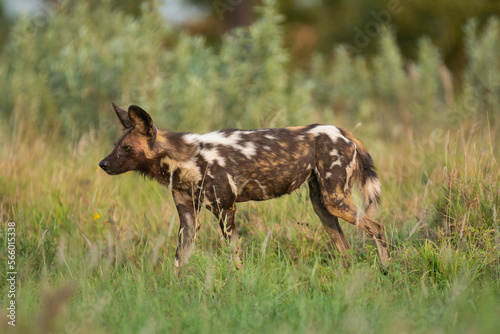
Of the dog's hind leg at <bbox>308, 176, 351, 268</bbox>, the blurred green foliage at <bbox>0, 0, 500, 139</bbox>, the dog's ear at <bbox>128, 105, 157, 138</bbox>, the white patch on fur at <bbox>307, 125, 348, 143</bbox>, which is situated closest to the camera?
the dog's ear at <bbox>128, 105, 157, 138</bbox>

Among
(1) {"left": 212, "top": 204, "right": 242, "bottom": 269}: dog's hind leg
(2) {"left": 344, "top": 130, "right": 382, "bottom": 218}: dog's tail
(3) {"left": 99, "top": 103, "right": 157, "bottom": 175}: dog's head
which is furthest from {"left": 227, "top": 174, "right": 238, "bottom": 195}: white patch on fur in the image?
(2) {"left": 344, "top": 130, "right": 382, "bottom": 218}: dog's tail

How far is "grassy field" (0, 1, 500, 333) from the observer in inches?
118

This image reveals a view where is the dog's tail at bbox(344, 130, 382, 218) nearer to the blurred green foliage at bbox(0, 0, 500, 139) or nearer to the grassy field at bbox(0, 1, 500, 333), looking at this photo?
the grassy field at bbox(0, 1, 500, 333)

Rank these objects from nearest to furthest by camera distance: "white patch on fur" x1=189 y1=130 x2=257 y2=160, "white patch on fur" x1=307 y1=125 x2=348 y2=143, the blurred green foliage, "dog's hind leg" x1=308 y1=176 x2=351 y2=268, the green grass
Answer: the green grass < "white patch on fur" x1=189 y1=130 x2=257 y2=160 < "white patch on fur" x1=307 y1=125 x2=348 y2=143 < "dog's hind leg" x1=308 y1=176 x2=351 y2=268 < the blurred green foliage

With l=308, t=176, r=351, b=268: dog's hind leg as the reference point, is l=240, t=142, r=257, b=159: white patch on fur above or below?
above

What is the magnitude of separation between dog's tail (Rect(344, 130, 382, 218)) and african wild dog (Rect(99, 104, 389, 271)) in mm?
82

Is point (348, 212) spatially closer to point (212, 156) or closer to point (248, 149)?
point (248, 149)

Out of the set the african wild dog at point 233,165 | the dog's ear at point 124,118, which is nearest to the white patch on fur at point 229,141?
the african wild dog at point 233,165

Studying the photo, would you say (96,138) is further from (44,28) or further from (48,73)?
(44,28)

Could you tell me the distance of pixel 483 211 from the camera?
421 cm

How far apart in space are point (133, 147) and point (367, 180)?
5.58 ft

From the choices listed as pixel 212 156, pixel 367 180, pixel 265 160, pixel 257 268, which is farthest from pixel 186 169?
pixel 367 180

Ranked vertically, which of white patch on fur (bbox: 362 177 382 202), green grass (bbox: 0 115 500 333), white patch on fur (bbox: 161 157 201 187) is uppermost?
white patch on fur (bbox: 161 157 201 187)

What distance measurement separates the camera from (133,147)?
157 inches
